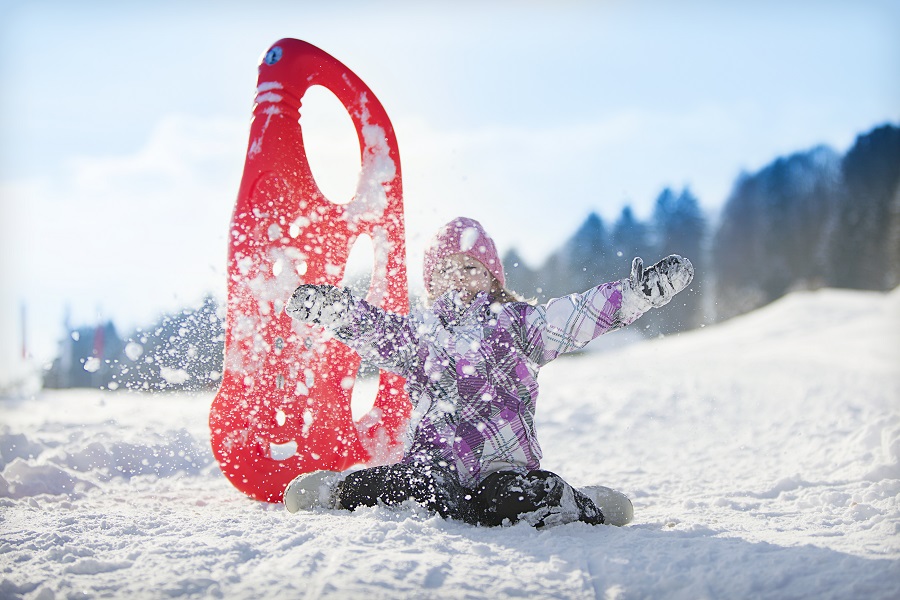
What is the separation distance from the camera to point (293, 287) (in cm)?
251

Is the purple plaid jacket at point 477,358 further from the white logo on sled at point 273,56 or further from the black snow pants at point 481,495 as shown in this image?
the white logo on sled at point 273,56

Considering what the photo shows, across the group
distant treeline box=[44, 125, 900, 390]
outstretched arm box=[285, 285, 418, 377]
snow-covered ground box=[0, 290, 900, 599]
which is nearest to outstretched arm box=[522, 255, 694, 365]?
outstretched arm box=[285, 285, 418, 377]

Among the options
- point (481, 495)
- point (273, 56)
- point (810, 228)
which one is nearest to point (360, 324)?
point (481, 495)

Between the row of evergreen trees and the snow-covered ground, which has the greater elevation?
the row of evergreen trees

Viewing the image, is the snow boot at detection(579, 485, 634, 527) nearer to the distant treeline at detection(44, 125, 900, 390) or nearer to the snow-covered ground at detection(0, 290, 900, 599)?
the snow-covered ground at detection(0, 290, 900, 599)

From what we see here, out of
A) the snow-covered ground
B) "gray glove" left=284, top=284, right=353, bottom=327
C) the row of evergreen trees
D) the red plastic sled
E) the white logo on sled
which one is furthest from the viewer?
the row of evergreen trees

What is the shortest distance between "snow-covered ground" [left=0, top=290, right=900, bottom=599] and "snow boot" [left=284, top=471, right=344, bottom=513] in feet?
0.26

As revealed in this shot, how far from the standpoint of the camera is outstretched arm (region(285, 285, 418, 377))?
2066 mm

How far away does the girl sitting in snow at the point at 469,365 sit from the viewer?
75.5 inches

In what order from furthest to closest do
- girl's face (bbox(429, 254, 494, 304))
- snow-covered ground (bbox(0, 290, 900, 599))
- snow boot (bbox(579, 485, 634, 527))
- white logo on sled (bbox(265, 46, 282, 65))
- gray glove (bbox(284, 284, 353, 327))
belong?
white logo on sled (bbox(265, 46, 282, 65))
girl's face (bbox(429, 254, 494, 304))
gray glove (bbox(284, 284, 353, 327))
snow boot (bbox(579, 485, 634, 527))
snow-covered ground (bbox(0, 290, 900, 599))

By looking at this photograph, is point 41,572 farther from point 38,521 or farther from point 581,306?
point 581,306

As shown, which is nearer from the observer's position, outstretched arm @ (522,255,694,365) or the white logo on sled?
outstretched arm @ (522,255,694,365)

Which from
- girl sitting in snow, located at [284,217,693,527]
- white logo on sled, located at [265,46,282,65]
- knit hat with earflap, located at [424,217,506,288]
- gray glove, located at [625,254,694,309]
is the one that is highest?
white logo on sled, located at [265,46,282,65]

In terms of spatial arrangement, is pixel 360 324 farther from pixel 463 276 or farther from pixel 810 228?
pixel 810 228
